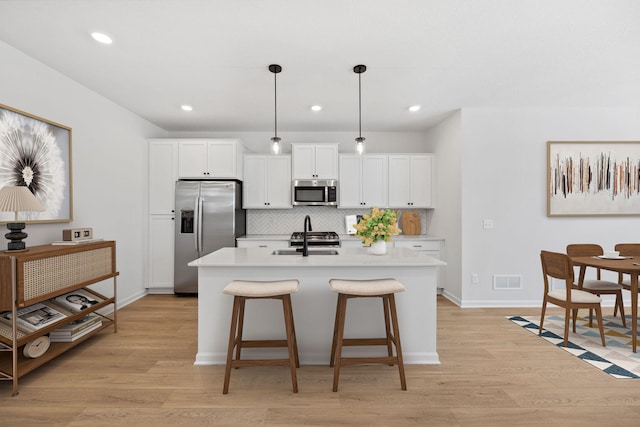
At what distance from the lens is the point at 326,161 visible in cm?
532

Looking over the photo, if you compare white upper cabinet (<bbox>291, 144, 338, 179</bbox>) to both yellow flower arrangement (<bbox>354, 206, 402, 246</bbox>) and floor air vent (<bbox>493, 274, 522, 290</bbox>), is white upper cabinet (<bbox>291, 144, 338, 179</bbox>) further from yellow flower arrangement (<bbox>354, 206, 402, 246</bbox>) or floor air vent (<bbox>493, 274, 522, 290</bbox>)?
floor air vent (<bbox>493, 274, 522, 290</bbox>)

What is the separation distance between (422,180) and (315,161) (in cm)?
175

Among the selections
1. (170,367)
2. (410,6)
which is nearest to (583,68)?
(410,6)

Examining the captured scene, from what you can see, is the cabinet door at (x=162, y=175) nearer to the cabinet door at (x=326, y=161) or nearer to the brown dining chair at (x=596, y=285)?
the cabinet door at (x=326, y=161)

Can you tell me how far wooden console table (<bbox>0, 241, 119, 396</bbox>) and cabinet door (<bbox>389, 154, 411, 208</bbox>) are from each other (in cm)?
399

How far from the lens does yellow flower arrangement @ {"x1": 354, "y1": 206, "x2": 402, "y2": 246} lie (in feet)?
9.70

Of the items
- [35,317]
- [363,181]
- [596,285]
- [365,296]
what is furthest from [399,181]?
[35,317]

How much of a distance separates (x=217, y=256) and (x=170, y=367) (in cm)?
97

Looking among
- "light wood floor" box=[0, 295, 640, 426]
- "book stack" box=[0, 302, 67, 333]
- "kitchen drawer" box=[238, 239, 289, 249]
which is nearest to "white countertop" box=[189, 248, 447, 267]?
"light wood floor" box=[0, 295, 640, 426]

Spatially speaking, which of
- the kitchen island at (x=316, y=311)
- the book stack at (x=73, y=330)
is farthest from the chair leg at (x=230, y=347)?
the book stack at (x=73, y=330)

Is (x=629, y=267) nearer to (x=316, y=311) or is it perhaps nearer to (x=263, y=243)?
(x=316, y=311)

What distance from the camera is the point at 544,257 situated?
3.44m

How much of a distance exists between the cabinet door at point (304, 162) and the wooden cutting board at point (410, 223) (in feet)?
5.55

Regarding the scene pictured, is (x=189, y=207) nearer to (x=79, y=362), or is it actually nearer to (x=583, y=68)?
(x=79, y=362)
